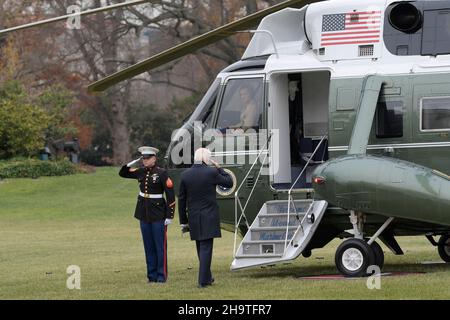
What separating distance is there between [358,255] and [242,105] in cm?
309

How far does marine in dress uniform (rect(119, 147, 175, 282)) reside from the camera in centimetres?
1435

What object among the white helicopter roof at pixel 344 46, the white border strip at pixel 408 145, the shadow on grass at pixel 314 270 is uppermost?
the white helicopter roof at pixel 344 46

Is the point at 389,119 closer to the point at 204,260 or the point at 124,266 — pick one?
the point at 204,260

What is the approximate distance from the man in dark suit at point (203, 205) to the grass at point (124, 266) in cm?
42

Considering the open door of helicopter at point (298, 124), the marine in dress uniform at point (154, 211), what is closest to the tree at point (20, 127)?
the open door of helicopter at point (298, 124)

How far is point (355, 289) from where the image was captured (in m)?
12.5

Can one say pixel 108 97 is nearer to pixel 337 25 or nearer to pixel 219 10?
pixel 219 10

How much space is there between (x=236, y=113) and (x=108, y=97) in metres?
43.0

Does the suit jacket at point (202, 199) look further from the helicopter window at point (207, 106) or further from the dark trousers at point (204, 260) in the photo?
the helicopter window at point (207, 106)

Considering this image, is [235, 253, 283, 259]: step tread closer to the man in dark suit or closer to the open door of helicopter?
the man in dark suit

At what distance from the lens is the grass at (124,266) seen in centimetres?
1272

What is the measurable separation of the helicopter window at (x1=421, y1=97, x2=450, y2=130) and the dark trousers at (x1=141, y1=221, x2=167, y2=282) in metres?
3.88

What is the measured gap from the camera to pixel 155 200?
47.3 feet

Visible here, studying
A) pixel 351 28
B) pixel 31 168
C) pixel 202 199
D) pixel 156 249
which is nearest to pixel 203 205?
pixel 202 199
